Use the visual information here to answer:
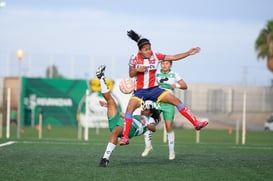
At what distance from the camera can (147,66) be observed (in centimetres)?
1047

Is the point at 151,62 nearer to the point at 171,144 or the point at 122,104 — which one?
the point at 171,144

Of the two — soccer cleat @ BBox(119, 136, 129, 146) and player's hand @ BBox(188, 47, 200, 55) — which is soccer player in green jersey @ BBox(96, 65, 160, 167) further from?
player's hand @ BBox(188, 47, 200, 55)

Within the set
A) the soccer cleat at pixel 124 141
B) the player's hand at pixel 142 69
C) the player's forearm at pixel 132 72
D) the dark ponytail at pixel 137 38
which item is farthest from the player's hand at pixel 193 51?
the soccer cleat at pixel 124 141

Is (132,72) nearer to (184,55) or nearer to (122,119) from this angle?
(122,119)

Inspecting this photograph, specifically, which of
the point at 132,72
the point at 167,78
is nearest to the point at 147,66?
the point at 132,72

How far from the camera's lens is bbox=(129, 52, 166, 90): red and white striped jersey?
10477 millimetres

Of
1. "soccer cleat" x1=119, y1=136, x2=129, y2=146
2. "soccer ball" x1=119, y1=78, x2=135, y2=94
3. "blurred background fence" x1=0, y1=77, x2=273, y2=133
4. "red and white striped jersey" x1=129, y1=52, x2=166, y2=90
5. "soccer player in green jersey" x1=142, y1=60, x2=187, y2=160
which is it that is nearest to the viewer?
"soccer cleat" x1=119, y1=136, x2=129, y2=146

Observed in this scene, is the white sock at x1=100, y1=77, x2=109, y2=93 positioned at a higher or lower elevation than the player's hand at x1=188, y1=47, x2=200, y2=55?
lower

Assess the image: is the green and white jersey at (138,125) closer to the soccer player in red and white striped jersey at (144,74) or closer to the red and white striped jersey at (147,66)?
the soccer player in red and white striped jersey at (144,74)

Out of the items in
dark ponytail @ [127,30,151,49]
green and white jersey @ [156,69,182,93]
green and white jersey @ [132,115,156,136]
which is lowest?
green and white jersey @ [132,115,156,136]

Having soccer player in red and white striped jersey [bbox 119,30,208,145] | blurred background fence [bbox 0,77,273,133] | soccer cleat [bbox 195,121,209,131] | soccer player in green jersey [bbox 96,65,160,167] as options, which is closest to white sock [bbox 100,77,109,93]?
soccer player in green jersey [bbox 96,65,160,167]

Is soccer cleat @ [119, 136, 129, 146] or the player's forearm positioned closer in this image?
soccer cleat @ [119, 136, 129, 146]

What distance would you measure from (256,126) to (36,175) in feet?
106

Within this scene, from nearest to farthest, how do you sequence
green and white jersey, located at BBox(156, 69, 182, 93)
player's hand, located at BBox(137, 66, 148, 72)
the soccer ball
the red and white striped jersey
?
player's hand, located at BBox(137, 66, 148, 72) < the red and white striped jersey < the soccer ball < green and white jersey, located at BBox(156, 69, 182, 93)
